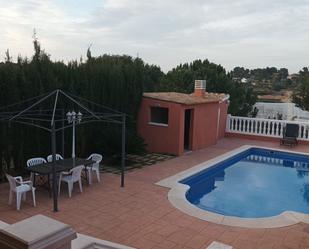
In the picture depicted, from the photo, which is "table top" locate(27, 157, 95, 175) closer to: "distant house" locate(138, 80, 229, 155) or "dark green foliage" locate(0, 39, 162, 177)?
"dark green foliage" locate(0, 39, 162, 177)

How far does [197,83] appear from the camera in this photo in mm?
16703

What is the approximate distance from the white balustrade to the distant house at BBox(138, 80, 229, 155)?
2959 mm

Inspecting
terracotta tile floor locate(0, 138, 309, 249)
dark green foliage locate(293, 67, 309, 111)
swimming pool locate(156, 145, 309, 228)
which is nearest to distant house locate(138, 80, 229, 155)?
swimming pool locate(156, 145, 309, 228)

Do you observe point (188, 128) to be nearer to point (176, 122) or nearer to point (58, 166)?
point (176, 122)

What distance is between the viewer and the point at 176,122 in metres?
13.9

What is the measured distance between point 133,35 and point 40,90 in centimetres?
1176

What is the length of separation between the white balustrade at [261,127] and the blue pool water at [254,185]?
2448 mm

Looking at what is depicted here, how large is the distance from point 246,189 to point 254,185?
0.66 m

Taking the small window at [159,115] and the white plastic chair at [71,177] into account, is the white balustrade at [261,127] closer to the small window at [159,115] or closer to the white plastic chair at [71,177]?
the small window at [159,115]

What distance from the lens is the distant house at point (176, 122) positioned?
1398cm

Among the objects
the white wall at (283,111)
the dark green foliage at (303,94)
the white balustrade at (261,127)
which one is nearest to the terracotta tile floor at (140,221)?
the white balustrade at (261,127)

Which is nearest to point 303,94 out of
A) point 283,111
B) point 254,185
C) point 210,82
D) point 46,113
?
point 283,111

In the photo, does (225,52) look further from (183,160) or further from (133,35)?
(183,160)

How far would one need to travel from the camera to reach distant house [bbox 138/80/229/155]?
1398cm
